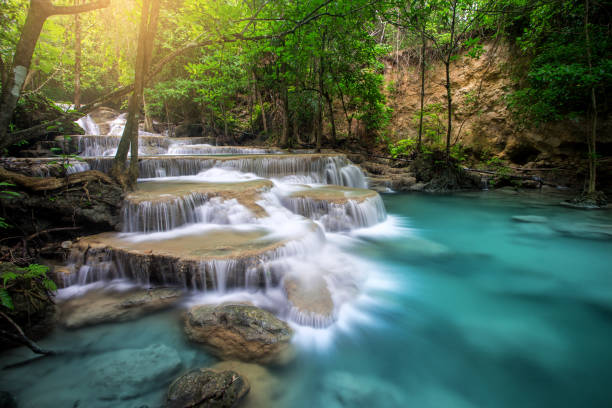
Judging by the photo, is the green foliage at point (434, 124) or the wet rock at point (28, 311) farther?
the green foliage at point (434, 124)

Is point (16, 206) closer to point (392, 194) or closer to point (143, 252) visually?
point (143, 252)

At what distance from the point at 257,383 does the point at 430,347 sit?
6.17 feet

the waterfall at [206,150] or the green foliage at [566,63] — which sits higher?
the green foliage at [566,63]

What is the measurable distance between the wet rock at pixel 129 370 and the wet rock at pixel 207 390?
378 millimetres

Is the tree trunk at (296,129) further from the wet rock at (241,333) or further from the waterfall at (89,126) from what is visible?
the wet rock at (241,333)

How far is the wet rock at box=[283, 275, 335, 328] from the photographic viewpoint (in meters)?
3.00

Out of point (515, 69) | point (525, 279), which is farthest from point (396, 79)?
point (525, 279)

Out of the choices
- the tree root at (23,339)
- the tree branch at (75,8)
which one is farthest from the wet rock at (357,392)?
the tree branch at (75,8)

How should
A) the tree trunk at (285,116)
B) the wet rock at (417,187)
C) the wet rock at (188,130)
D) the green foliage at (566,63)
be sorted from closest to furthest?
the green foliage at (566,63), the wet rock at (417,187), the tree trunk at (285,116), the wet rock at (188,130)

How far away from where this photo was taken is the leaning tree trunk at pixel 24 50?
2.38 m

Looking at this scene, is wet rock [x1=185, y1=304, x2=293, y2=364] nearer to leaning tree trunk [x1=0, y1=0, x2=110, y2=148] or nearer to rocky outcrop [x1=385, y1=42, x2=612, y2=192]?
leaning tree trunk [x1=0, y1=0, x2=110, y2=148]

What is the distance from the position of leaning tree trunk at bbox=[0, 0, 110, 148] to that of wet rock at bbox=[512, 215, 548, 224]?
9.93 meters

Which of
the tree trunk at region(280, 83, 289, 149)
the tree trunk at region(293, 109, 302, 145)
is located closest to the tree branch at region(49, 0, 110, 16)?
the tree trunk at region(280, 83, 289, 149)

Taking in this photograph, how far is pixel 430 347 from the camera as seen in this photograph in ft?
9.18
